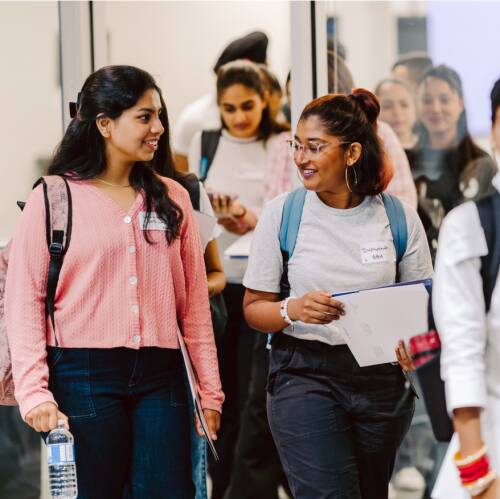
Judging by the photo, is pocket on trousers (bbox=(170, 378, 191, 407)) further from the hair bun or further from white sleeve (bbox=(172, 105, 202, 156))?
white sleeve (bbox=(172, 105, 202, 156))

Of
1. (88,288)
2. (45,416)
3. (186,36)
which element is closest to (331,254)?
(88,288)

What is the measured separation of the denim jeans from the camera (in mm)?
3010

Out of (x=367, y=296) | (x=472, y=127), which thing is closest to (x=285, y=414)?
(x=367, y=296)

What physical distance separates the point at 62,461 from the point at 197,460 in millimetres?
553

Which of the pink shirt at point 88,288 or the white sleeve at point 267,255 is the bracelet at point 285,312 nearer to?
the white sleeve at point 267,255

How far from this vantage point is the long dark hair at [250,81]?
488cm

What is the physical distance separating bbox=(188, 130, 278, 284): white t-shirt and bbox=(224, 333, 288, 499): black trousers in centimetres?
63

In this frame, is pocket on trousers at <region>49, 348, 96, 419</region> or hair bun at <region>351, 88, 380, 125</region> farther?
hair bun at <region>351, 88, 380, 125</region>

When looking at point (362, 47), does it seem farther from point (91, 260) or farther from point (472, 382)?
point (472, 382)

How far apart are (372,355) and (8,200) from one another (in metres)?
2.22

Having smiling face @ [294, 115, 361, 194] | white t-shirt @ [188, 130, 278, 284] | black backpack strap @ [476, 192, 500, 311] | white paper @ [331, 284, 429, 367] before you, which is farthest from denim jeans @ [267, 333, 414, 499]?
white t-shirt @ [188, 130, 278, 284]

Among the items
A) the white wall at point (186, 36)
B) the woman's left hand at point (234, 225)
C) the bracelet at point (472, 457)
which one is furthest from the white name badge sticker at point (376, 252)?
the white wall at point (186, 36)

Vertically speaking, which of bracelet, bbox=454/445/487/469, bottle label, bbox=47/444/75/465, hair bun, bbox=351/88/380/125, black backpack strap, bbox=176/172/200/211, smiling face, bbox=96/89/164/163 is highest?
hair bun, bbox=351/88/380/125

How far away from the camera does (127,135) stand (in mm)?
2990
